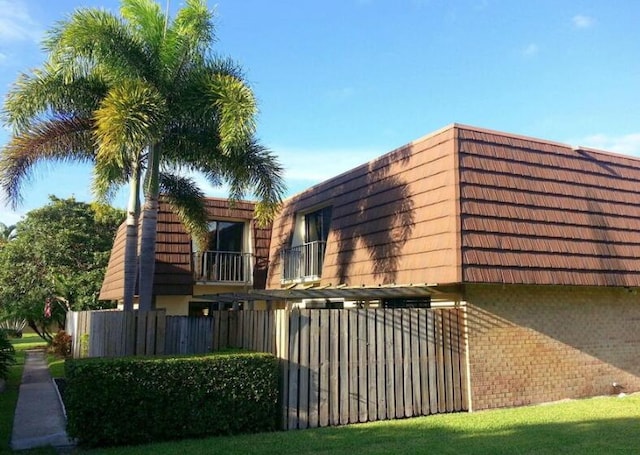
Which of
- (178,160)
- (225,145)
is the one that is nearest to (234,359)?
(225,145)

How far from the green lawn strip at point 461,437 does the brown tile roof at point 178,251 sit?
816cm

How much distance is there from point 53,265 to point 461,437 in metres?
29.0

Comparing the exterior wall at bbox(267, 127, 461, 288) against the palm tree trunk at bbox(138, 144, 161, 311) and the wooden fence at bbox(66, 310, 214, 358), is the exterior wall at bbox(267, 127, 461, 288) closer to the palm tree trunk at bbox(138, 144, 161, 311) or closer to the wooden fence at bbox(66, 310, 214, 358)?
the wooden fence at bbox(66, 310, 214, 358)

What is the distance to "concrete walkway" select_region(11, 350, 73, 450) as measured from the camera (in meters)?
8.21

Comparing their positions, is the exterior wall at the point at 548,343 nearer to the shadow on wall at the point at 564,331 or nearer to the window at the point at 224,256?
the shadow on wall at the point at 564,331

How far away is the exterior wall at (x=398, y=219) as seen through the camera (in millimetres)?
10570

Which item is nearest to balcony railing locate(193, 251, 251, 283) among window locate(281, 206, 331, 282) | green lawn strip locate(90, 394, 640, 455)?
window locate(281, 206, 331, 282)

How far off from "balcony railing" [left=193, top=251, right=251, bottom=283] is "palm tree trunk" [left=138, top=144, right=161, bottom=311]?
6159 millimetres

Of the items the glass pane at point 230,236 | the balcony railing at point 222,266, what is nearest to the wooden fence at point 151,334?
the balcony railing at point 222,266

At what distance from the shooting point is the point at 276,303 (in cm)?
1838

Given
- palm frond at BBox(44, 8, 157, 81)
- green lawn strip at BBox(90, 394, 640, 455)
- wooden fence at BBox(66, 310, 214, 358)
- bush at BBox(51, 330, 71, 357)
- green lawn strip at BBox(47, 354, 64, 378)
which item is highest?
palm frond at BBox(44, 8, 157, 81)

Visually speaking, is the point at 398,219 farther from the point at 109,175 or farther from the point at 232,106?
the point at 109,175

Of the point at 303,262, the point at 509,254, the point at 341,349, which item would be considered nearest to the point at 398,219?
the point at 509,254

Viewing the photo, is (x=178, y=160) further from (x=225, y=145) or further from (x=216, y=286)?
(x=216, y=286)
